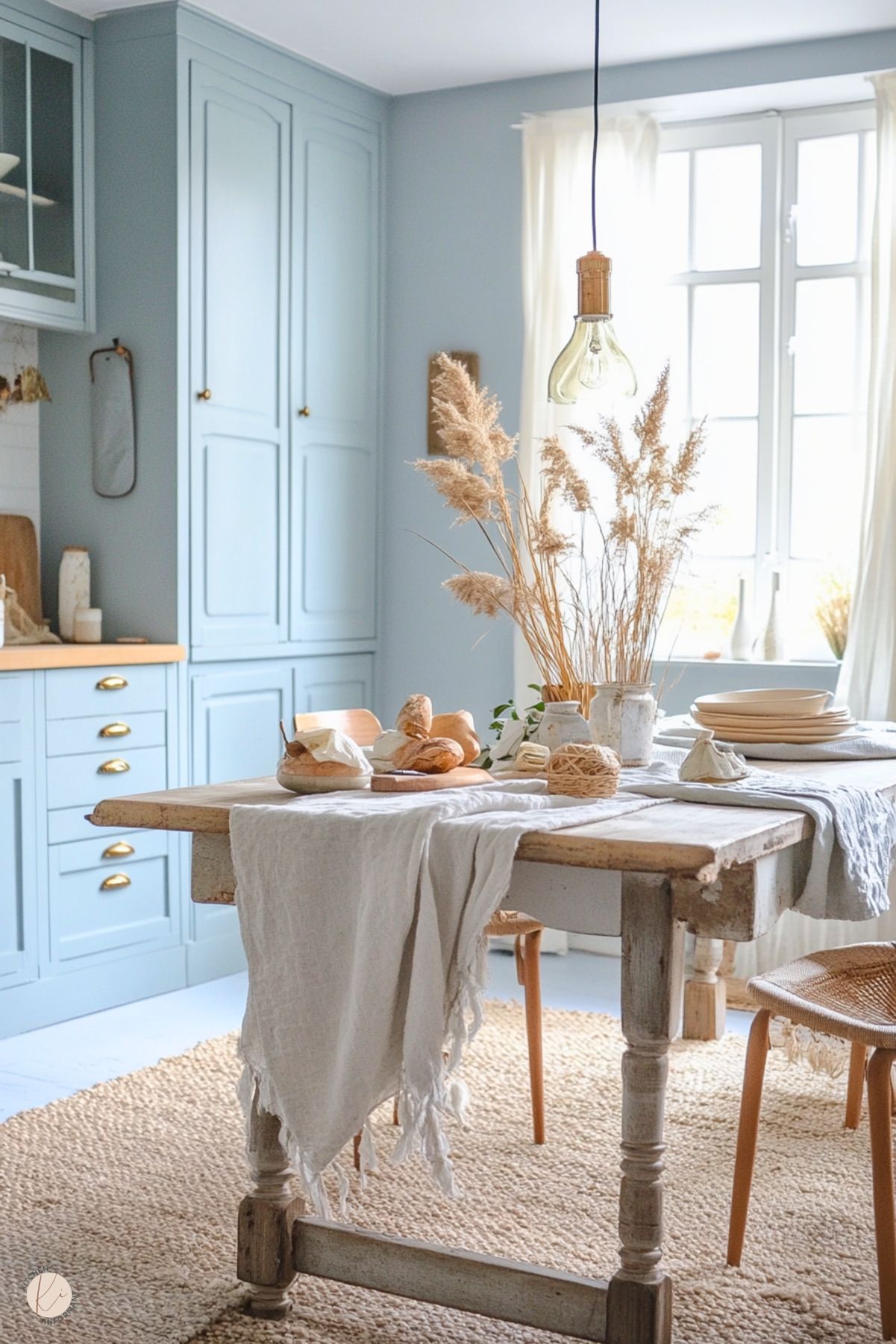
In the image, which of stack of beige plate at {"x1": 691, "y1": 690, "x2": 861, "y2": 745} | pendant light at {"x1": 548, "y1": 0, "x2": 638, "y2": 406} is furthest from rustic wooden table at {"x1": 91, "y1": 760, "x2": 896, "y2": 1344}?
pendant light at {"x1": 548, "y1": 0, "x2": 638, "y2": 406}

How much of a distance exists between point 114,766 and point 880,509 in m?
2.31

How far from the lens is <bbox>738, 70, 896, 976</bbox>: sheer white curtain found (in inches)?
169

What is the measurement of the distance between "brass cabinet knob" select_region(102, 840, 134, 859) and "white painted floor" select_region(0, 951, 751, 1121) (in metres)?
0.43

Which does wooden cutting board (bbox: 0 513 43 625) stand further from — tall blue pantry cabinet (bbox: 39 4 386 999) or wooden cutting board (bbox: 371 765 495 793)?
wooden cutting board (bbox: 371 765 495 793)

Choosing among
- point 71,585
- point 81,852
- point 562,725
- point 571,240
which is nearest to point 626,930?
point 562,725

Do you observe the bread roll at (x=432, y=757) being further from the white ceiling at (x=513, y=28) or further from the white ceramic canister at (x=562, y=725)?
the white ceiling at (x=513, y=28)

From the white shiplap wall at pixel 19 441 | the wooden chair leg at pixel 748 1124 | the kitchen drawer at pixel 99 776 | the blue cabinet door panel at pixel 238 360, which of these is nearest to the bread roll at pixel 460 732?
the wooden chair leg at pixel 748 1124

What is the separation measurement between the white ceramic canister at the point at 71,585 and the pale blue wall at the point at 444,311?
1179 millimetres

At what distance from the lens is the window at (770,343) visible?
180 inches

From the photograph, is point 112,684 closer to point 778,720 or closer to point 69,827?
point 69,827

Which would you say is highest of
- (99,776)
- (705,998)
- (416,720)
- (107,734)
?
(416,720)

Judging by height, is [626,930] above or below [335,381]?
below

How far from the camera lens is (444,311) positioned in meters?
5.04

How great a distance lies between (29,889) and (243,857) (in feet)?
6.48
